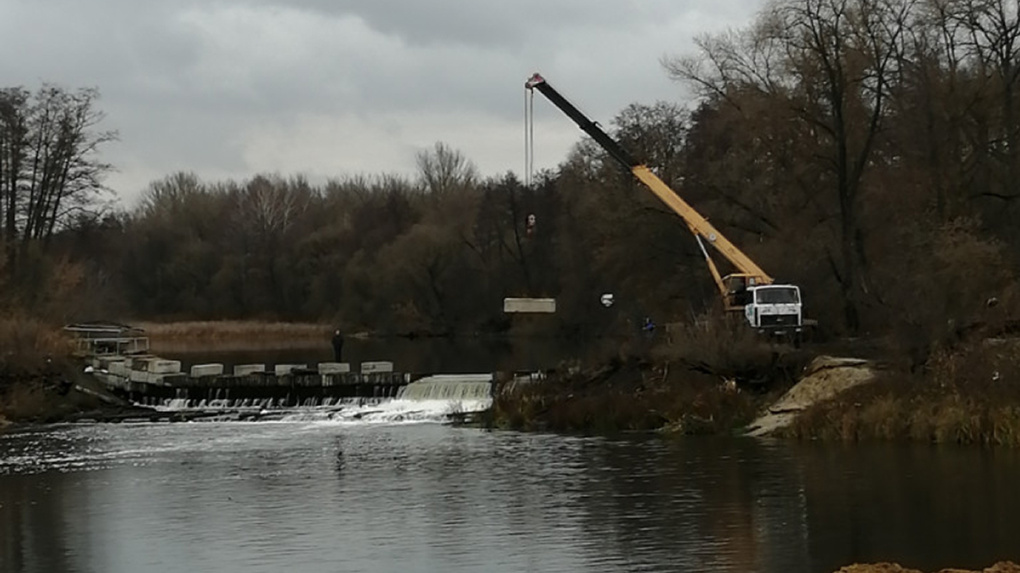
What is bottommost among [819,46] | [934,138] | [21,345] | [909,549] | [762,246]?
[909,549]

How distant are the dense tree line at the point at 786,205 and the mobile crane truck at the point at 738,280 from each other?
2.56 m

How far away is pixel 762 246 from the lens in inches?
2058

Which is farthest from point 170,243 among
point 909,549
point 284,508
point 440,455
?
point 909,549

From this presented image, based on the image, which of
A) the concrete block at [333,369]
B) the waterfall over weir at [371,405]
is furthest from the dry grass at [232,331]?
the waterfall over weir at [371,405]

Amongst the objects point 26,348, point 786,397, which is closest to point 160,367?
point 26,348

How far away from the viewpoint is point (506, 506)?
22859 mm

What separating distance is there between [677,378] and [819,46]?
16295 millimetres

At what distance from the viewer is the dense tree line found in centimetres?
4641

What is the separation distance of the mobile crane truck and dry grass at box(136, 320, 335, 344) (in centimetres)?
4532

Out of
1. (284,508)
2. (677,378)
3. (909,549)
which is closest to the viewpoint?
(909,549)

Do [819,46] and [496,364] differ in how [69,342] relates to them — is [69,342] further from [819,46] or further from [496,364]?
[819,46]

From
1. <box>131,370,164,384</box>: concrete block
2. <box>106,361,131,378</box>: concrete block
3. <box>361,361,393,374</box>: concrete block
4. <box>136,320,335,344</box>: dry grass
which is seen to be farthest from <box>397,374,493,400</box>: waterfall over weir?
<box>136,320,335,344</box>: dry grass

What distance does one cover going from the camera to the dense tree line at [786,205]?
46.4 m

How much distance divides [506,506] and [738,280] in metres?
23.2
